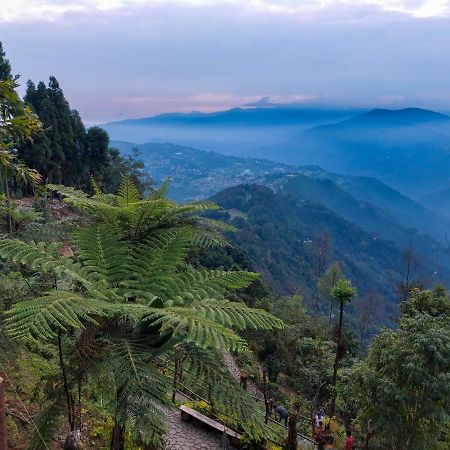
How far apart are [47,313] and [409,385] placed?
5.05 meters

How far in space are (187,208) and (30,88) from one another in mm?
22511

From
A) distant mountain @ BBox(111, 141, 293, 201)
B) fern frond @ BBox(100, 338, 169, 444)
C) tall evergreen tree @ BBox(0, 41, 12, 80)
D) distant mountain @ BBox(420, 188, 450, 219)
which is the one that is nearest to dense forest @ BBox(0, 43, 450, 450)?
fern frond @ BBox(100, 338, 169, 444)

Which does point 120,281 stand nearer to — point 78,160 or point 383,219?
point 78,160

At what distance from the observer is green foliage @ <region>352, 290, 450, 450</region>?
5551mm

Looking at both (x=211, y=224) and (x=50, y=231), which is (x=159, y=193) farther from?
(x=50, y=231)

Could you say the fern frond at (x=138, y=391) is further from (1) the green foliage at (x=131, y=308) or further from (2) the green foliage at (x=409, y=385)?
(2) the green foliage at (x=409, y=385)

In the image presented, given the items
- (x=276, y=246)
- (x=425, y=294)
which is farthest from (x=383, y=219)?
(x=425, y=294)

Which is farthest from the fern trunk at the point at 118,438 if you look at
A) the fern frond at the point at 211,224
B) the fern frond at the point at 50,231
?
the fern frond at the point at 211,224

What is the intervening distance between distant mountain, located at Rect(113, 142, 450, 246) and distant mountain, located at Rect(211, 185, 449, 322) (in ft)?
37.3

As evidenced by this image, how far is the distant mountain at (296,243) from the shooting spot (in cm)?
4678

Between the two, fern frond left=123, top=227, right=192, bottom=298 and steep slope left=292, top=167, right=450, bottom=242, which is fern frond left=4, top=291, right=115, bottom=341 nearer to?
fern frond left=123, top=227, right=192, bottom=298

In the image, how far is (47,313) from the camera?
2.15 metres

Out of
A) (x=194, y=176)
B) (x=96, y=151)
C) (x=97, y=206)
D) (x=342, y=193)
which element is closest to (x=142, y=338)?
(x=97, y=206)

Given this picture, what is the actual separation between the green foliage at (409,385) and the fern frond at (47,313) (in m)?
4.46
